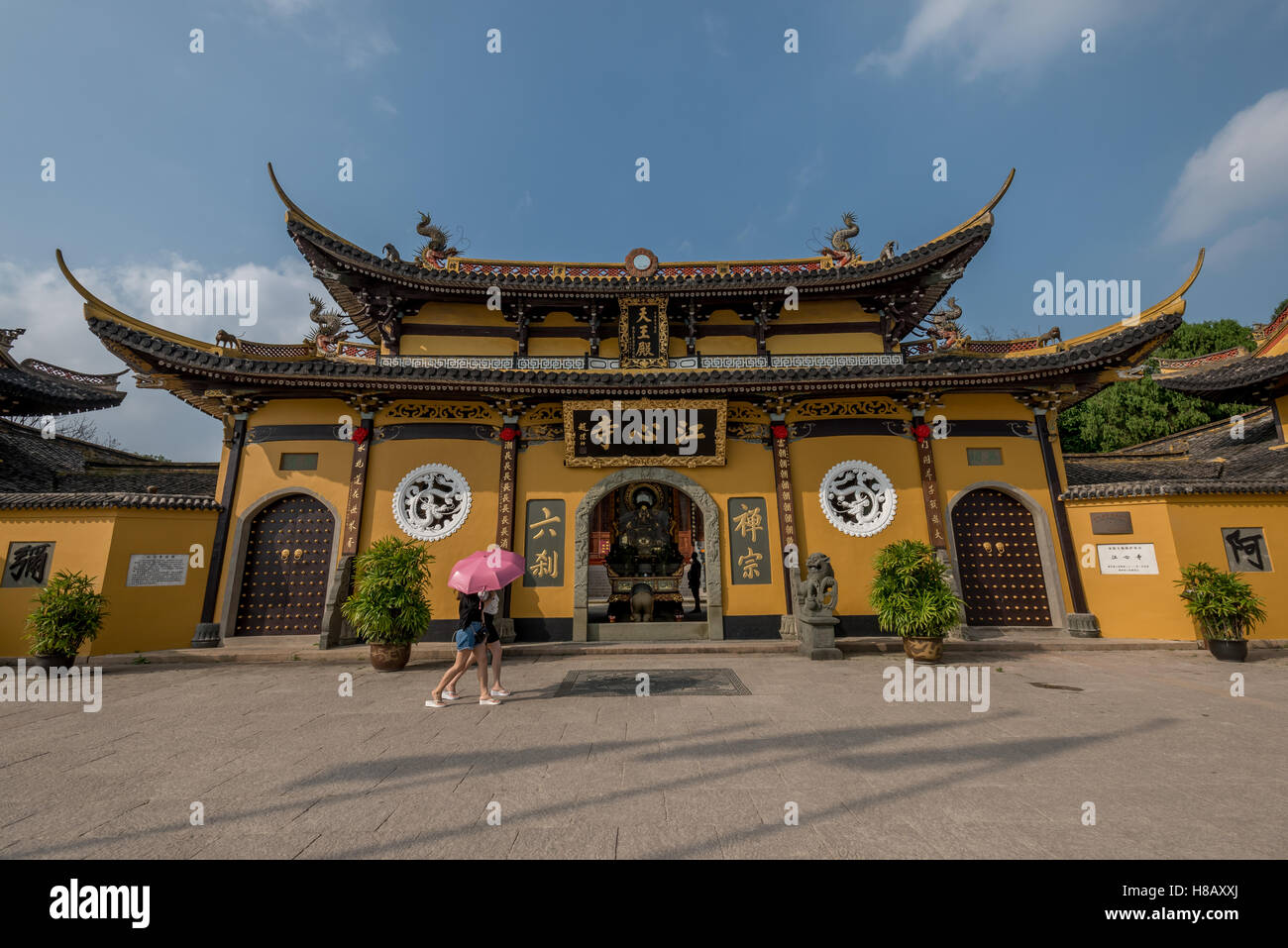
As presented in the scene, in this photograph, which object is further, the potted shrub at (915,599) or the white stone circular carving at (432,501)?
the white stone circular carving at (432,501)

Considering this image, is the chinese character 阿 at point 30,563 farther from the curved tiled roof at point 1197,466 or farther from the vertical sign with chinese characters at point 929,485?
the curved tiled roof at point 1197,466

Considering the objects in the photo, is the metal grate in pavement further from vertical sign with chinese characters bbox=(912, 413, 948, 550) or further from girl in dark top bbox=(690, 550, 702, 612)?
vertical sign with chinese characters bbox=(912, 413, 948, 550)

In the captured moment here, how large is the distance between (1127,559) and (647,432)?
9098 millimetres

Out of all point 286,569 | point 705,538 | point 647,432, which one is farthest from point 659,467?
point 286,569

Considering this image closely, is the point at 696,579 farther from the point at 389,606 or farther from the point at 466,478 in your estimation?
the point at 389,606

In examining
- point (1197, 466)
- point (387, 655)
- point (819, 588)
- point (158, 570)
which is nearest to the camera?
point (387, 655)

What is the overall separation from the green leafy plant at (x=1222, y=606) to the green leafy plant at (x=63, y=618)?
54.4 feet

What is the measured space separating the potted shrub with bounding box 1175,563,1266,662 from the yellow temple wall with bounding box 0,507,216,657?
657 inches

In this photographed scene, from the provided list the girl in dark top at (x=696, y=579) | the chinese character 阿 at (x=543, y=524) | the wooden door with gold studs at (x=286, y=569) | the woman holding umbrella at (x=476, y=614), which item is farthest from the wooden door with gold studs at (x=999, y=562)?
the wooden door with gold studs at (x=286, y=569)

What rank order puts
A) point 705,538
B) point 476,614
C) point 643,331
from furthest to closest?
point 643,331
point 705,538
point 476,614

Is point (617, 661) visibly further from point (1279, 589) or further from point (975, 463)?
point (1279, 589)

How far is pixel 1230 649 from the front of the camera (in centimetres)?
741

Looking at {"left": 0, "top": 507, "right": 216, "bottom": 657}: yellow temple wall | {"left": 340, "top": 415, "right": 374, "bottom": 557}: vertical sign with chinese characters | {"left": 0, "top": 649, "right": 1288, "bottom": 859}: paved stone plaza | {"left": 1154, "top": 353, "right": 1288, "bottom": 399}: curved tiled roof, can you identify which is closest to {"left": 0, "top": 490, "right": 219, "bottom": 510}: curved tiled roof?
{"left": 0, "top": 507, "right": 216, "bottom": 657}: yellow temple wall

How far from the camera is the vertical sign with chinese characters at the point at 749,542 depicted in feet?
31.2
